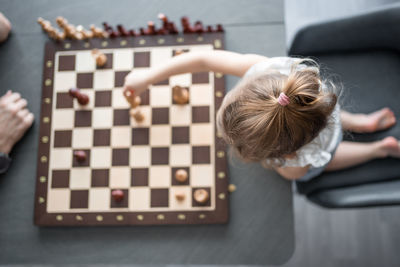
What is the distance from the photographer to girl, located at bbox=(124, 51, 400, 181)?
2.66 ft

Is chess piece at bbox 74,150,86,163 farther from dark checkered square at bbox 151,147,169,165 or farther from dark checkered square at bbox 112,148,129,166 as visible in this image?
dark checkered square at bbox 151,147,169,165

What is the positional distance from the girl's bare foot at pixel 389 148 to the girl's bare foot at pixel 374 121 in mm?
66

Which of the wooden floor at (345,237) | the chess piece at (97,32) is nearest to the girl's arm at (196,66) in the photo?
the chess piece at (97,32)

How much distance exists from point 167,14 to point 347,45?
75 centimetres

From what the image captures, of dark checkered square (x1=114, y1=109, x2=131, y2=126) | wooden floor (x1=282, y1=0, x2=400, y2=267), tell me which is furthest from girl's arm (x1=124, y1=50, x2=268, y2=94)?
wooden floor (x1=282, y1=0, x2=400, y2=267)

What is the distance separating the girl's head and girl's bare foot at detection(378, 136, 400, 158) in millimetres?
494

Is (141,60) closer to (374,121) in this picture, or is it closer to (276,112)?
(276,112)

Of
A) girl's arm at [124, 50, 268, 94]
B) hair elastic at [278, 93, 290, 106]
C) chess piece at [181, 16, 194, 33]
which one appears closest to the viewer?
hair elastic at [278, 93, 290, 106]

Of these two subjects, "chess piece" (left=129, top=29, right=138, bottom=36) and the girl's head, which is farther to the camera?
"chess piece" (left=129, top=29, right=138, bottom=36)

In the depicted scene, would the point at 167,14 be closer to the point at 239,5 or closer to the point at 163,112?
the point at 239,5

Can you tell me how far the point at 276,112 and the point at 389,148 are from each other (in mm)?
697

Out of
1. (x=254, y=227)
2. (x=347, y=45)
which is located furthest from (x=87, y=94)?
(x=347, y=45)

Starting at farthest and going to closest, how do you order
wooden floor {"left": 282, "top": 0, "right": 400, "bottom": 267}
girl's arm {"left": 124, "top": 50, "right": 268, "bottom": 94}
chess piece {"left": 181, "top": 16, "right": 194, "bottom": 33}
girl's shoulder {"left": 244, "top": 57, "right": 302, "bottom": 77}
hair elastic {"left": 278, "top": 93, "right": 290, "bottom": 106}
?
wooden floor {"left": 282, "top": 0, "right": 400, "bottom": 267} < chess piece {"left": 181, "top": 16, "right": 194, "bottom": 33} < girl's arm {"left": 124, "top": 50, "right": 268, "bottom": 94} < girl's shoulder {"left": 244, "top": 57, "right": 302, "bottom": 77} < hair elastic {"left": 278, "top": 93, "right": 290, "bottom": 106}

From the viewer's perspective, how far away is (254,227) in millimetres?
1213
